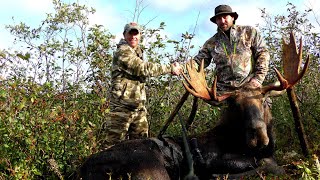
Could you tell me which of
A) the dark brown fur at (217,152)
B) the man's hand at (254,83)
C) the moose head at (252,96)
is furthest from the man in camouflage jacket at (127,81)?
the man's hand at (254,83)

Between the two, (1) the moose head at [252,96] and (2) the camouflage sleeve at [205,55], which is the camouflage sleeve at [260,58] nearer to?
(1) the moose head at [252,96]

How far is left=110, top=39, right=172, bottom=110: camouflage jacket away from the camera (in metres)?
6.89

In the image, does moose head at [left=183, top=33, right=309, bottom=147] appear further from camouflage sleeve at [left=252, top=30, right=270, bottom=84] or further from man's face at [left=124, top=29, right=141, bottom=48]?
man's face at [left=124, top=29, right=141, bottom=48]

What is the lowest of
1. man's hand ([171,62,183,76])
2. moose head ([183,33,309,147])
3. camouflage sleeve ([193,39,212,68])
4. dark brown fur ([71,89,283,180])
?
dark brown fur ([71,89,283,180])

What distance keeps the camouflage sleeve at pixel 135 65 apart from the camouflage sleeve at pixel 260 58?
1.36 metres

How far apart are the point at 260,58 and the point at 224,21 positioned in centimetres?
80

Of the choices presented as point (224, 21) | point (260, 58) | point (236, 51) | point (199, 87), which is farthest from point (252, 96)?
point (224, 21)

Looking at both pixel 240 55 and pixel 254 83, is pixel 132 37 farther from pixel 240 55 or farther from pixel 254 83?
pixel 254 83

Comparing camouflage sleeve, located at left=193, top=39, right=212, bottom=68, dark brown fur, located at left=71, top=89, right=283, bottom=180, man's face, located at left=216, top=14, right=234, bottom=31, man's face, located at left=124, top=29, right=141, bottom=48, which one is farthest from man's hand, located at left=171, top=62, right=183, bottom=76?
man's face, located at left=216, top=14, right=234, bottom=31

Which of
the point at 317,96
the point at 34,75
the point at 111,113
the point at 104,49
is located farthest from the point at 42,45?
the point at 317,96

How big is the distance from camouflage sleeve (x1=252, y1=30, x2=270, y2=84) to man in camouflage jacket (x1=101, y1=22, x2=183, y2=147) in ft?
3.93

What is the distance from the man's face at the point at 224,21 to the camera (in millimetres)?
7398

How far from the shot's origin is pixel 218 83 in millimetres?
7641

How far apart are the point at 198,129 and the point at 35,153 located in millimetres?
3289
